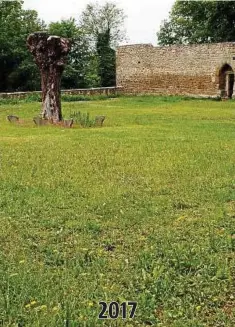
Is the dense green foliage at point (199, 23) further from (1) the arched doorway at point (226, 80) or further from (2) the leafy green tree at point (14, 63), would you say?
(2) the leafy green tree at point (14, 63)

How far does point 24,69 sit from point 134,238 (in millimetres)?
27352

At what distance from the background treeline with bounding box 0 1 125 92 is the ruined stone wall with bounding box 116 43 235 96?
382 centimetres

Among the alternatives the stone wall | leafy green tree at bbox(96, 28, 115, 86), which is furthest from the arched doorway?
leafy green tree at bbox(96, 28, 115, 86)

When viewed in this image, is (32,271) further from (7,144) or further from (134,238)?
(7,144)

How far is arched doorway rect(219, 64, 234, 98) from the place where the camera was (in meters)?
27.4

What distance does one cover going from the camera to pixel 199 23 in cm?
3925

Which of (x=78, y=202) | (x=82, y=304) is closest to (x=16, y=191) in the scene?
(x=78, y=202)

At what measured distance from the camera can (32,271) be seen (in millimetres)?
3875

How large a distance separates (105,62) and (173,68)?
937cm

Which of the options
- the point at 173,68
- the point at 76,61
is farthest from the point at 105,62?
the point at 173,68

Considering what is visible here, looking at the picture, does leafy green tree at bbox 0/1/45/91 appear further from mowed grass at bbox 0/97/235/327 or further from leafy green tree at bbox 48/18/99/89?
mowed grass at bbox 0/97/235/327

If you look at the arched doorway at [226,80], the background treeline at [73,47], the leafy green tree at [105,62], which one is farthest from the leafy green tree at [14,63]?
the arched doorway at [226,80]

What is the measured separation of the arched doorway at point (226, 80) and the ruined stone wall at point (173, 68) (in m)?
0.21

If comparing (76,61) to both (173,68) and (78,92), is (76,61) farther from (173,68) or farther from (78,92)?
(78,92)
